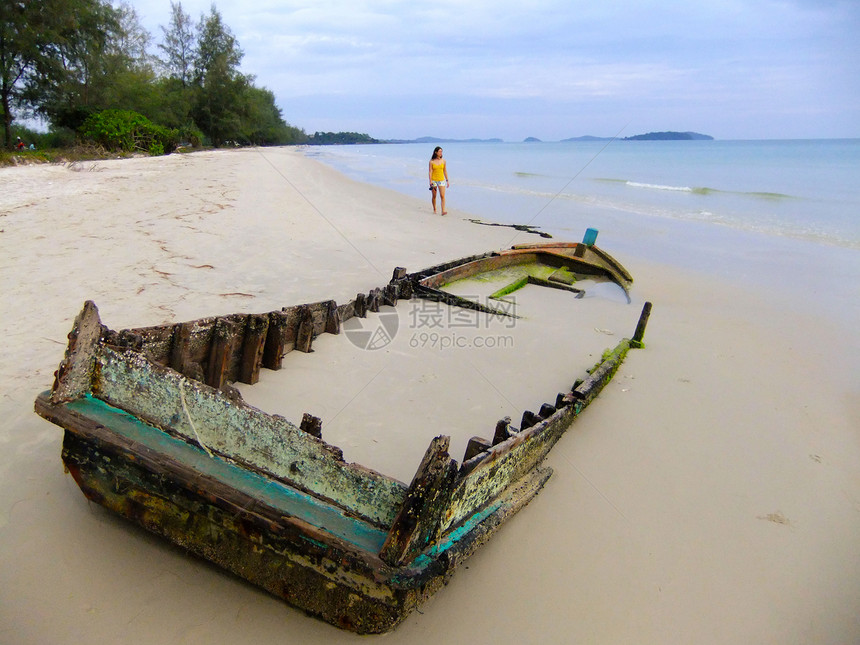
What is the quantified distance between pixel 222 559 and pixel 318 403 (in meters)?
1.87

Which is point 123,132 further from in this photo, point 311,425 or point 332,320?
point 311,425

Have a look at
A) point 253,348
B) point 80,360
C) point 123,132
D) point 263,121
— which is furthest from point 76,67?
point 263,121

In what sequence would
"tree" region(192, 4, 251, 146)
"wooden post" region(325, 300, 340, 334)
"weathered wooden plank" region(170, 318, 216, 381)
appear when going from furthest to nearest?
"tree" region(192, 4, 251, 146) < "wooden post" region(325, 300, 340, 334) < "weathered wooden plank" region(170, 318, 216, 381)

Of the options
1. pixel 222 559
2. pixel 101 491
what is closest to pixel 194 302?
pixel 101 491

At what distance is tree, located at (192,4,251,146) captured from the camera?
51.0 metres

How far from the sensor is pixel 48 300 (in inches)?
216

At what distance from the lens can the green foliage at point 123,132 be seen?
24438 mm

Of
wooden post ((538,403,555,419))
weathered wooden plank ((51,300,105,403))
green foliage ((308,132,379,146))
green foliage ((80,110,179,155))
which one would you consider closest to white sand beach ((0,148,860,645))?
wooden post ((538,403,555,419))

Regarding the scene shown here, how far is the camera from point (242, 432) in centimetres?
247

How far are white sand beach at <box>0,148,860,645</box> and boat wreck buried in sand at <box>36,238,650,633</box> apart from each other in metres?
0.28

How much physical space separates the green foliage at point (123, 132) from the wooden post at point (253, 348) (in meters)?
25.4

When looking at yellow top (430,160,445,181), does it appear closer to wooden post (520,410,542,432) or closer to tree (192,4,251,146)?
wooden post (520,410,542,432)

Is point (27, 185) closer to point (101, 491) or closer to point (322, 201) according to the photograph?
point (322, 201)

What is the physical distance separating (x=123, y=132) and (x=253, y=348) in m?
26.9
